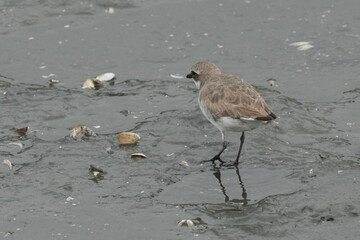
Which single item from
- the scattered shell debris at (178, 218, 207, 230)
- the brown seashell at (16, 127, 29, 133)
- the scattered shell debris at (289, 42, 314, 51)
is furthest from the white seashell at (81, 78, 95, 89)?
the scattered shell debris at (178, 218, 207, 230)

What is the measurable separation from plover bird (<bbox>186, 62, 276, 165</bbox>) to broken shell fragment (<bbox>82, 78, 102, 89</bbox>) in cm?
196

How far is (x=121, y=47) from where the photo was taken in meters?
11.1

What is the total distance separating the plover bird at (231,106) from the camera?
7668 mm

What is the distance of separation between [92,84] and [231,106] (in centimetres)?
266

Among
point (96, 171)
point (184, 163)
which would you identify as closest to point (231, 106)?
point (184, 163)

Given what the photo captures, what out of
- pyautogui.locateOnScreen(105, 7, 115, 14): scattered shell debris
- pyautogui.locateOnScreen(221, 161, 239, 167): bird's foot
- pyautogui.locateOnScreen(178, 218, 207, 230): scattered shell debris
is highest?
pyautogui.locateOnScreen(178, 218, 207, 230): scattered shell debris

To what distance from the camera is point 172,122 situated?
8.88 meters

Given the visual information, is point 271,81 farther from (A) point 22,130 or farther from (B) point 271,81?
(A) point 22,130

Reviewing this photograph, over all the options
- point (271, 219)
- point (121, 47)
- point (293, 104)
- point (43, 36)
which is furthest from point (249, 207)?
point (43, 36)

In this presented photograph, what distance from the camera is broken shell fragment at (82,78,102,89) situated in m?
9.91

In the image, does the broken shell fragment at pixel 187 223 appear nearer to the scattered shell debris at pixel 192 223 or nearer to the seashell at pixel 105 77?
the scattered shell debris at pixel 192 223

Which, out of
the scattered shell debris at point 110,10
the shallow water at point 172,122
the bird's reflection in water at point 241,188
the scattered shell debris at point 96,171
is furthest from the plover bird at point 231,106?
the scattered shell debris at point 110,10

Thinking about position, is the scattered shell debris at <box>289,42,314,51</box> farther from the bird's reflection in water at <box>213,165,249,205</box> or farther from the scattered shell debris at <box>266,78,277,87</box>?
the bird's reflection in water at <box>213,165,249,205</box>

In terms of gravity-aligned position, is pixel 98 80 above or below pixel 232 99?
→ below
